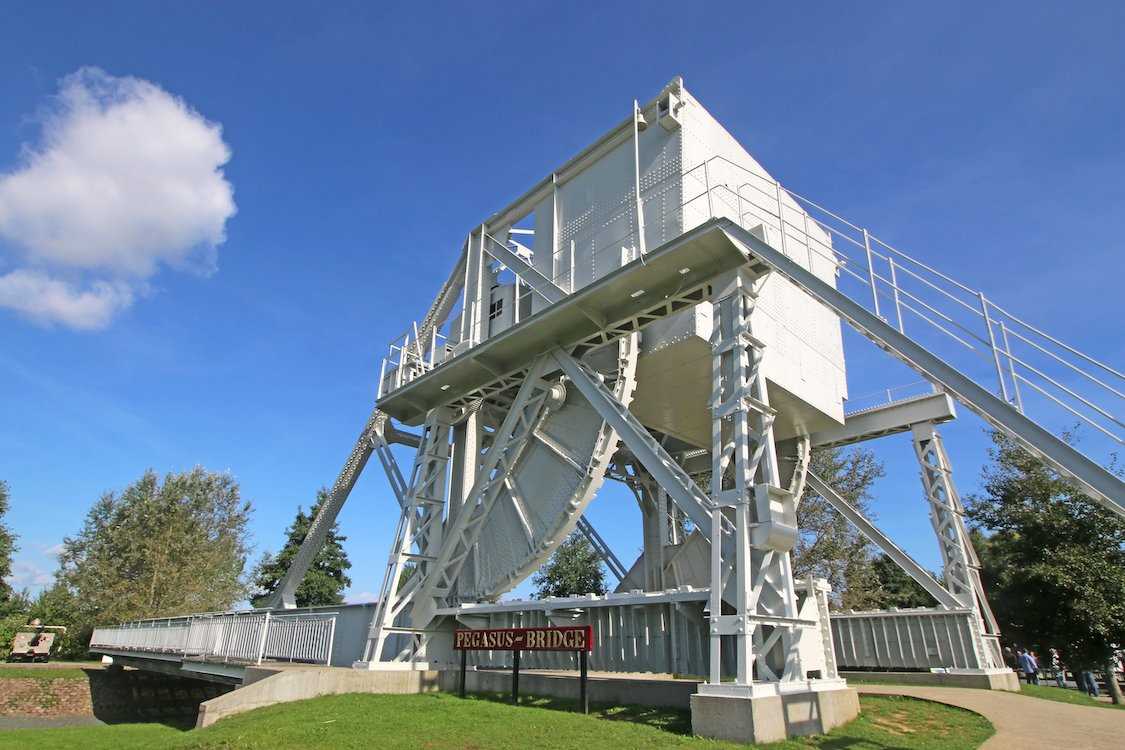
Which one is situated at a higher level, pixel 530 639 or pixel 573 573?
pixel 573 573

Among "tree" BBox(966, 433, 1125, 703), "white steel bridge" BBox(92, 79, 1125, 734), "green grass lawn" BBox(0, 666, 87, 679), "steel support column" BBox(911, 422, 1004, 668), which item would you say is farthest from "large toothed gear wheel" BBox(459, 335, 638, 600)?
"green grass lawn" BBox(0, 666, 87, 679)

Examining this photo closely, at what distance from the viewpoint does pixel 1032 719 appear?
10984mm

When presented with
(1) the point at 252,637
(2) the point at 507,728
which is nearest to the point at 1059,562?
(2) the point at 507,728

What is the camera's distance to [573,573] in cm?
4088

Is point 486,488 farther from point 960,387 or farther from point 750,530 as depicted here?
point 960,387

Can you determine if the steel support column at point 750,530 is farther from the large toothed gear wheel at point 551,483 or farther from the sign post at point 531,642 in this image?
the large toothed gear wheel at point 551,483

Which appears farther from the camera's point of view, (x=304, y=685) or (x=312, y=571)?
(x=312, y=571)

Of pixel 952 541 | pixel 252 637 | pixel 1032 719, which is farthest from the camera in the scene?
pixel 252 637

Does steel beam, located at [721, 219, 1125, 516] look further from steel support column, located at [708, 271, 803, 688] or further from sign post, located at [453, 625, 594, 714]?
sign post, located at [453, 625, 594, 714]

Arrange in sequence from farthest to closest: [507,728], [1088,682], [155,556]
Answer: [155,556] → [1088,682] → [507,728]

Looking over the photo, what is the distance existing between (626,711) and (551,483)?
5.14 metres

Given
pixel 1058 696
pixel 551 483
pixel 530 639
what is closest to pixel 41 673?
pixel 551 483

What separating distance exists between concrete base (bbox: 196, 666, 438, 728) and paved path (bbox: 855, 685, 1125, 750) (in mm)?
9866

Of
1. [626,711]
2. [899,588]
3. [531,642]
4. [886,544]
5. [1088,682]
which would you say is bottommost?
[626,711]
